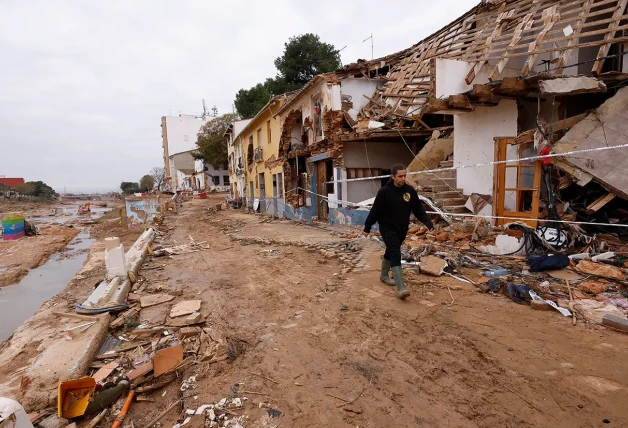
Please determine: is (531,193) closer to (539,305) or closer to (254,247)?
(539,305)

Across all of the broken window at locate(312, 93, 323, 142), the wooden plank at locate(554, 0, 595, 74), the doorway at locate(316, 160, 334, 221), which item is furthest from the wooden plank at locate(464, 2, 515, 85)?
the broken window at locate(312, 93, 323, 142)

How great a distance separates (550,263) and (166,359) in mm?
5750

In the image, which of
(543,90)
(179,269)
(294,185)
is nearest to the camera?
(543,90)

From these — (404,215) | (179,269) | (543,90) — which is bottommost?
(179,269)

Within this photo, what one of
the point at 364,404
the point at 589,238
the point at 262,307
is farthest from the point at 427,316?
the point at 589,238

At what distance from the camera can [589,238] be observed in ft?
21.0

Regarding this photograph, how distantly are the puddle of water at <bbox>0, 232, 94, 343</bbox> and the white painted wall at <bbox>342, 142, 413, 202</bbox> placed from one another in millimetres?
9912

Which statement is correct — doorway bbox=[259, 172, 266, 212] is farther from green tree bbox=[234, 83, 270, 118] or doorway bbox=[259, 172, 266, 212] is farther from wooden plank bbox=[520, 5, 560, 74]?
wooden plank bbox=[520, 5, 560, 74]

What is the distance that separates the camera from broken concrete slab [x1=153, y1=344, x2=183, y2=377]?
11.0ft

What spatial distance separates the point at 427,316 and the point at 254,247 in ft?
22.5

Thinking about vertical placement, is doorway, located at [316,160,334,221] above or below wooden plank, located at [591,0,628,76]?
below

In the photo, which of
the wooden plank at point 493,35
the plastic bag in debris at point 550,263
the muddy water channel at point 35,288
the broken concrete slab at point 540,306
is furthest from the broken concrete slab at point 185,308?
the wooden plank at point 493,35

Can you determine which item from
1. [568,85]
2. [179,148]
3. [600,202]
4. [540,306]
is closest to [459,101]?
[568,85]

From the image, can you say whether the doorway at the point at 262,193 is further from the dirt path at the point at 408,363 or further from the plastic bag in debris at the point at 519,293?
the plastic bag in debris at the point at 519,293
